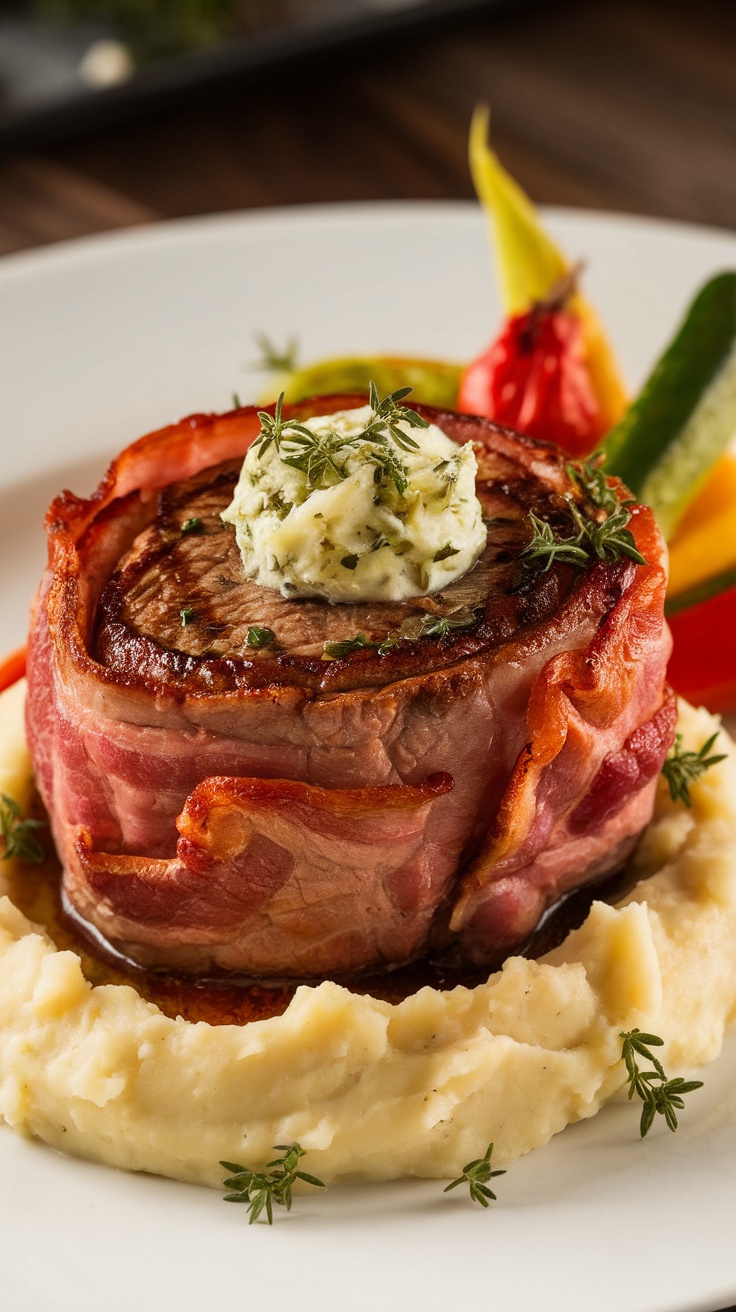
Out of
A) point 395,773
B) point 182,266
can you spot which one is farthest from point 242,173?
point 395,773

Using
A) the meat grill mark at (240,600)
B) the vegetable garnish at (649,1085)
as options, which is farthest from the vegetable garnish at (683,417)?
the vegetable garnish at (649,1085)

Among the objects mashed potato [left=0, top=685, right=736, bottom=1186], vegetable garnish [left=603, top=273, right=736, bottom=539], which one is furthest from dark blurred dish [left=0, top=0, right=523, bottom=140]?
mashed potato [left=0, top=685, right=736, bottom=1186]

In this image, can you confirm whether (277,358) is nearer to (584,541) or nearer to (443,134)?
(584,541)

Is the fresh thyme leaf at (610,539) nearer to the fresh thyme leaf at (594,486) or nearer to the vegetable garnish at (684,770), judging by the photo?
the fresh thyme leaf at (594,486)

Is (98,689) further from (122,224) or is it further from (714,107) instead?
(714,107)

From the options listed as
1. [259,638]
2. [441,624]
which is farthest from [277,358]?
[441,624]
